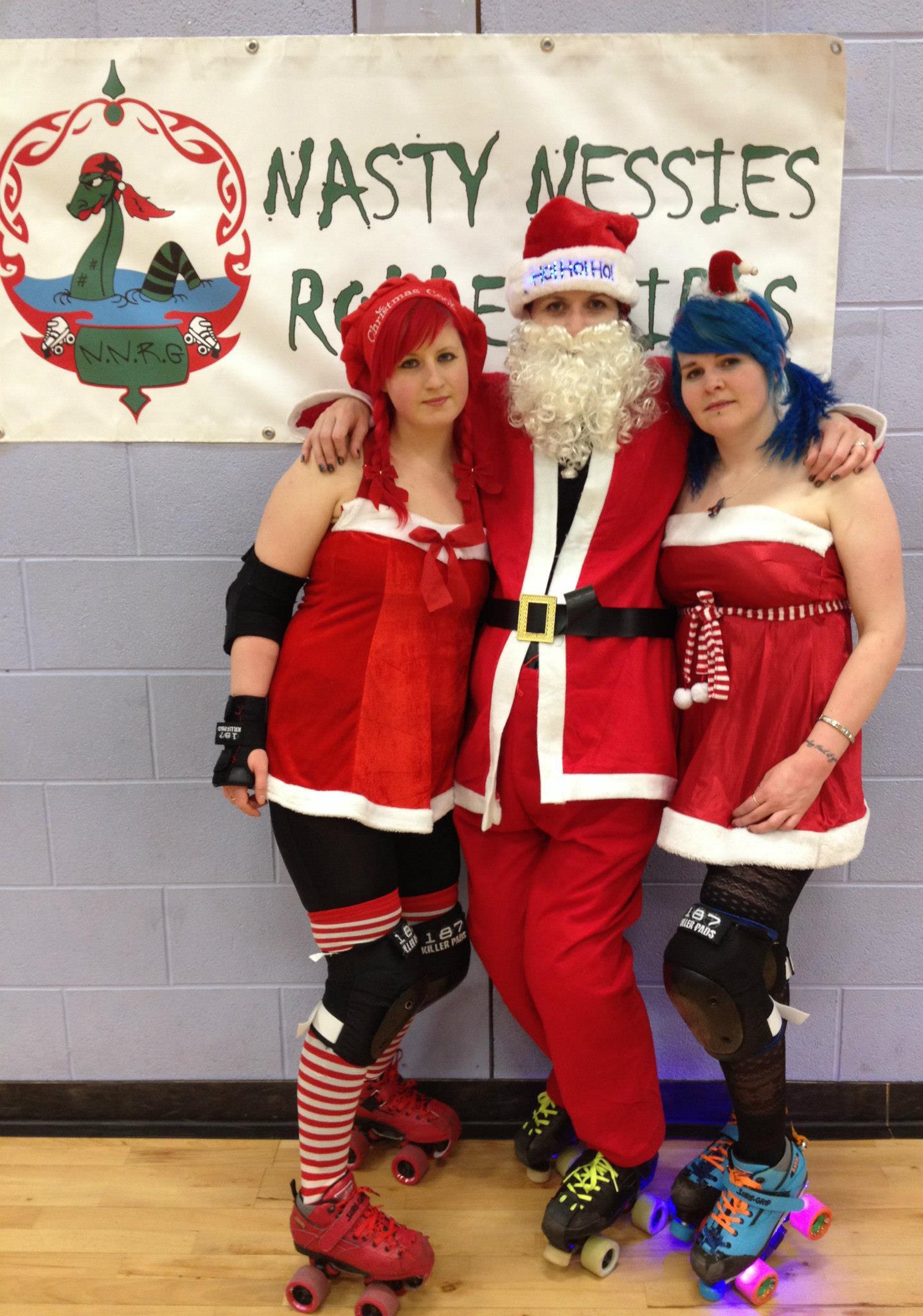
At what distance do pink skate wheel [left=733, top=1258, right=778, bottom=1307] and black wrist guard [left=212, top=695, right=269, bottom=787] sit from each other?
1.13 meters

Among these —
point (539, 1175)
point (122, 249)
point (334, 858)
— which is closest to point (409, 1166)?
point (539, 1175)

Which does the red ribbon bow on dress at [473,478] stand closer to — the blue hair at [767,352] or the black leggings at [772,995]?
the blue hair at [767,352]

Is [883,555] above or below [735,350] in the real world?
below

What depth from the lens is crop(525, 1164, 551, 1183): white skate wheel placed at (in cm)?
177

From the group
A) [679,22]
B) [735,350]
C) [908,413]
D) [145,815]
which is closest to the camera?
[735,350]

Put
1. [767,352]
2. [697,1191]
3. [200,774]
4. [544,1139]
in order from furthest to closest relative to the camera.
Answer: [200,774] → [544,1139] → [697,1191] → [767,352]

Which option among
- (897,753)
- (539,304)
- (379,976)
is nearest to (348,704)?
(379,976)

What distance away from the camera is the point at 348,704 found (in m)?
1.48

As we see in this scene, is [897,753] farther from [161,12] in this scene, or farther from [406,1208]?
[161,12]

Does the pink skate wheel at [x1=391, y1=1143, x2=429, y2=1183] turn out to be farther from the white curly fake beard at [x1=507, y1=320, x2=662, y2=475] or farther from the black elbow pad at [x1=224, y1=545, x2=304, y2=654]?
the white curly fake beard at [x1=507, y1=320, x2=662, y2=475]

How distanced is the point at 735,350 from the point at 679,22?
2.27 feet

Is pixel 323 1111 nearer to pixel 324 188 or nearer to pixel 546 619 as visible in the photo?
pixel 546 619

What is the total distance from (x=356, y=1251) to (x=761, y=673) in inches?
44.2

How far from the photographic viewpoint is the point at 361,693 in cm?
147
